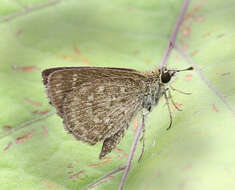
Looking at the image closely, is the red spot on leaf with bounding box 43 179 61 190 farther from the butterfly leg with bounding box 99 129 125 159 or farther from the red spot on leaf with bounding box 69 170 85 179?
the butterfly leg with bounding box 99 129 125 159

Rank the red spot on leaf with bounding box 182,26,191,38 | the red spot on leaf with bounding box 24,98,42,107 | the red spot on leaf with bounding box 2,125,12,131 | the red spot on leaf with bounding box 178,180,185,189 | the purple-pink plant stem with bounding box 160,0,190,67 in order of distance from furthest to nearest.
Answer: the red spot on leaf with bounding box 182,26,191,38, the purple-pink plant stem with bounding box 160,0,190,67, the red spot on leaf with bounding box 24,98,42,107, the red spot on leaf with bounding box 2,125,12,131, the red spot on leaf with bounding box 178,180,185,189

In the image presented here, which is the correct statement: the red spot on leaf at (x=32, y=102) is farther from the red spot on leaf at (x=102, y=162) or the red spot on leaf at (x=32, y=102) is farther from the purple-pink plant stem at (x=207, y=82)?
the purple-pink plant stem at (x=207, y=82)

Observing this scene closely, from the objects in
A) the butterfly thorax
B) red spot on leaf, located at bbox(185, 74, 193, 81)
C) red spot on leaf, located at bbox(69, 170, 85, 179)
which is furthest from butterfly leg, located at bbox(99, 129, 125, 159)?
red spot on leaf, located at bbox(185, 74, 193, 81)

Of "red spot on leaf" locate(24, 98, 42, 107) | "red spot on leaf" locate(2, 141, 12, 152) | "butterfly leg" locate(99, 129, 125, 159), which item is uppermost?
"red spot on leaf" locate(24, 98, 42, 107)

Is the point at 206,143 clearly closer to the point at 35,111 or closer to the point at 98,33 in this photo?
the point at 35,111

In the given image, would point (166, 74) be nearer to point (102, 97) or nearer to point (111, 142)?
point (102, 97)
